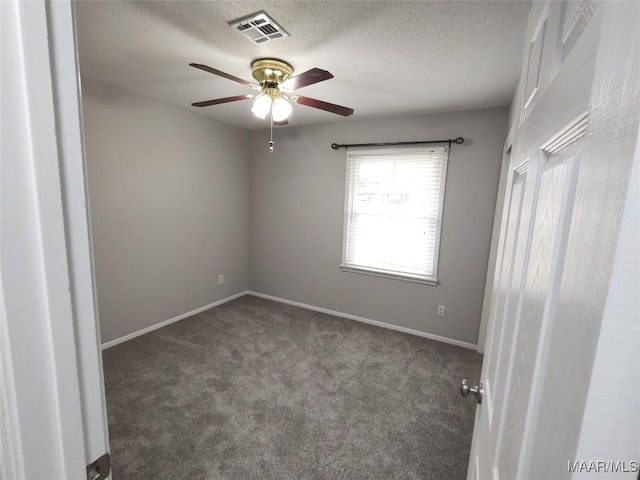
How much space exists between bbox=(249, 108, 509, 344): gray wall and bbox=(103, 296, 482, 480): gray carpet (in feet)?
1.32

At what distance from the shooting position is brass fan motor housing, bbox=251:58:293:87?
6.38 ft

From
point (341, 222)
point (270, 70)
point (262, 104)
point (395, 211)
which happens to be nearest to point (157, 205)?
point (262, 104)

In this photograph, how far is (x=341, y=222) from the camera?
11.7 feet

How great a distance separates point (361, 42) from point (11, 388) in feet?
6.75

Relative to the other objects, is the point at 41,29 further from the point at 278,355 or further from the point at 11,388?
the point at 278,355

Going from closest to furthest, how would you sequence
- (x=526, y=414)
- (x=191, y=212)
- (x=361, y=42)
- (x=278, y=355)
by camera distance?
(x=526, y=414), (x=361, y=42), (x=278, y=355), (x=191, y=212)

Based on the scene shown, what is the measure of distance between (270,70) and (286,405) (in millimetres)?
2389

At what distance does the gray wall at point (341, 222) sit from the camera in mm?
2855

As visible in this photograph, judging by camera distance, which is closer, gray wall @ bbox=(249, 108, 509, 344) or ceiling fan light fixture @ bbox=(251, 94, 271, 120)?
ceiling fan light fixture @ bbox=(251, 94, 271, 120)

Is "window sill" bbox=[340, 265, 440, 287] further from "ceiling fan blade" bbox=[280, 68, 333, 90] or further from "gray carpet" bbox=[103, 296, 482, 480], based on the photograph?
"ceiling fan blade" bbox=[280, 68, 333, 90]

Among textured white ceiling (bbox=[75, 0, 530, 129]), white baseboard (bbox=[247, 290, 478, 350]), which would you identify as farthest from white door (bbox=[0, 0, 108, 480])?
white baseboard (bbox=[247, 290, 478, 350])

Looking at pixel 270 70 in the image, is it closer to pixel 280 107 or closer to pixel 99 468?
pixel 280 107

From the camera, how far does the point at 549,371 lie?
364 millimetres

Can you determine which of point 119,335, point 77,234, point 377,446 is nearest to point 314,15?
point 77,234
